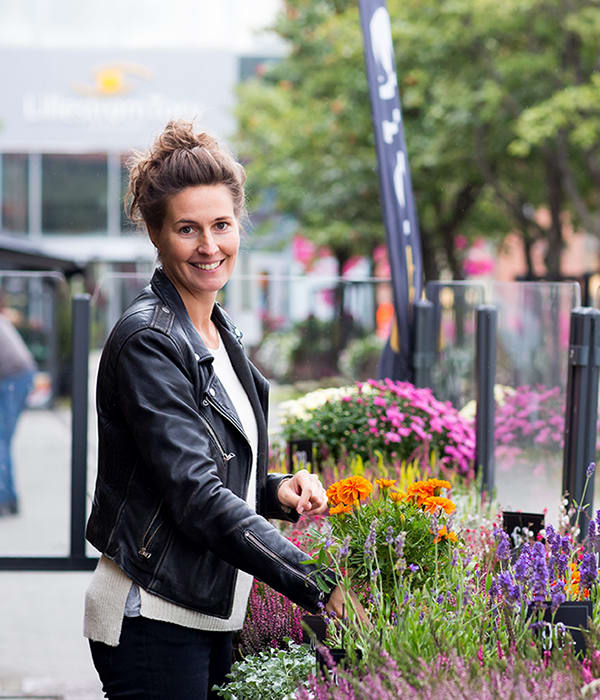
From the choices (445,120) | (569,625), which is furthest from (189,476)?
(445,120)

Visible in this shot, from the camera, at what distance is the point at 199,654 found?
2.58 m

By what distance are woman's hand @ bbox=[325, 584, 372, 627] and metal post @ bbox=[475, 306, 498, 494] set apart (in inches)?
133

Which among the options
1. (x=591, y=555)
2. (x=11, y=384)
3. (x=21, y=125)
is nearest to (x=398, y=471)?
(x=591, y=555)

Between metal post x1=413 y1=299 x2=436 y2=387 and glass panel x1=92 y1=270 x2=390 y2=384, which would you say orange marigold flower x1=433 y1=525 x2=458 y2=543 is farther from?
glass panel x1=92 y1=270 x2=390 y2=384

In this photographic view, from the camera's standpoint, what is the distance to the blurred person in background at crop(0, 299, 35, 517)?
8.14m

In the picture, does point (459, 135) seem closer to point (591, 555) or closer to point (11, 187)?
point (591, 555)

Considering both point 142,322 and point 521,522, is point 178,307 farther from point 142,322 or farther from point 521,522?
point 521,522

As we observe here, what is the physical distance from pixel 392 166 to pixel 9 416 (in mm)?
3477

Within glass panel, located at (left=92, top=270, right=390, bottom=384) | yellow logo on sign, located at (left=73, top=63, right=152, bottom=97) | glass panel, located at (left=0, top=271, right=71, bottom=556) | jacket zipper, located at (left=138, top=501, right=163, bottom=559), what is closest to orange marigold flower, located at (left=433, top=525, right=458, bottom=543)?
jacket zipper, located at (left=138, top=501, right=163, bottom=559)

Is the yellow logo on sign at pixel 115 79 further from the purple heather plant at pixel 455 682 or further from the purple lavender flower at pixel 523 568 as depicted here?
the purple heather plant at pixel 455 682

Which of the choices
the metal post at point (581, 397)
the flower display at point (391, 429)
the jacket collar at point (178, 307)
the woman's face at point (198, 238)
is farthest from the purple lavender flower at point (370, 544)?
the flower display at point (391, 429)

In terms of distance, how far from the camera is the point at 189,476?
2338 mm

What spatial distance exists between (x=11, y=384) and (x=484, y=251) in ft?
118

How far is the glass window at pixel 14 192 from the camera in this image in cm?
3612
